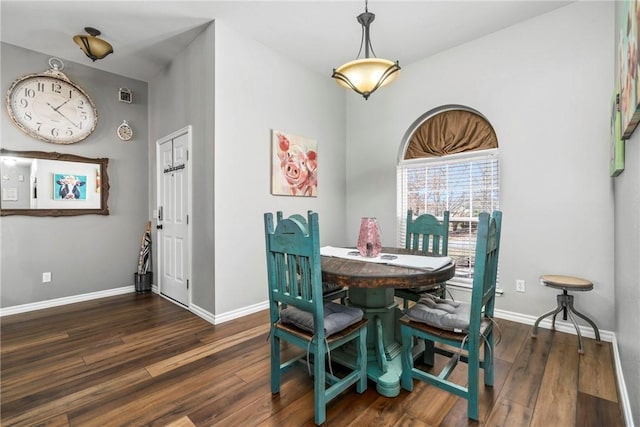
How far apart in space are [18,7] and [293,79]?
2711 mm

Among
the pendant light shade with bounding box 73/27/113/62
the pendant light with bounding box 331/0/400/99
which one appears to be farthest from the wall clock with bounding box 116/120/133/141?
the pendant light with bounding box 331/0/400/99

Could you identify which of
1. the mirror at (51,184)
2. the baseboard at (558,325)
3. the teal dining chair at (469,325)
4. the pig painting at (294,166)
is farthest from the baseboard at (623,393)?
the mirror at (51,184)

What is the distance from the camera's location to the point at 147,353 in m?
2.30

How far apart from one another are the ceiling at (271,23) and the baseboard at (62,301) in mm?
2822

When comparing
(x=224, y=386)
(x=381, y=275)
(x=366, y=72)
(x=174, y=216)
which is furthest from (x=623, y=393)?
(x=174, y=216)

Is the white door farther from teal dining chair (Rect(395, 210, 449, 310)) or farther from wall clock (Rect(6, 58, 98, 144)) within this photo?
teal dining chair (Rect(395, 210, 449, 310))

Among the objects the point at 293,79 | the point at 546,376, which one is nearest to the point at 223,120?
the point at 293,79

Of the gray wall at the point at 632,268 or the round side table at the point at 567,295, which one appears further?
the round side table at the point at 567,295

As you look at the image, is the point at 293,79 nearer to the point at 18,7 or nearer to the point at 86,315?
the point at 18,7

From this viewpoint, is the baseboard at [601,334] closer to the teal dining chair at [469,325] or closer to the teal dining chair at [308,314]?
the teal dining chair at [469,325]

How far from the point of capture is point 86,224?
3738 millimetres

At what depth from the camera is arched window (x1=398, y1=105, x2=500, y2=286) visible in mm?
3262

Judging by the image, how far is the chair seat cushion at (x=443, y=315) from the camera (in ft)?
5.18

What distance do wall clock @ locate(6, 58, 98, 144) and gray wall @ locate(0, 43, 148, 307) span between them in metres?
0.08
